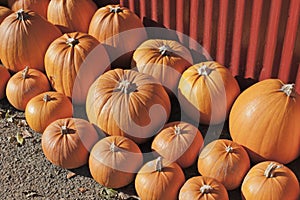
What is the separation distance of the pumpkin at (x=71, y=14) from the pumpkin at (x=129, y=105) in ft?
3.52

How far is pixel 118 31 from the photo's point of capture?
507cm

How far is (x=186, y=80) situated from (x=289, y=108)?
989 millimetres

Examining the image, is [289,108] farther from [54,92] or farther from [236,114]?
[54,92]

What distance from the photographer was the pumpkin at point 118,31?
5074 millimetres

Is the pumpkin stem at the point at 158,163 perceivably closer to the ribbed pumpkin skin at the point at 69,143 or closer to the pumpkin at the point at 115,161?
the pumpkin at the point at 115,161

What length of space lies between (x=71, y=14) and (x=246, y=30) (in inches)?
75.4

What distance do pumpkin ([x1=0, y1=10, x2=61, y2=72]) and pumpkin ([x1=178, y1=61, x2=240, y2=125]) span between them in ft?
4.91

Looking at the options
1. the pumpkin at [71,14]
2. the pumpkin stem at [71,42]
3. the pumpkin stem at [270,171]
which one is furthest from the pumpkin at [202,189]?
the pumpkin at [71,14]

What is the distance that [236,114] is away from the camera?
4.27 meters

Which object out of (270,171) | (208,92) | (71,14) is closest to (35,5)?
(71,14)

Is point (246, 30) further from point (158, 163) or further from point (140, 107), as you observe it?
point (158, 163)

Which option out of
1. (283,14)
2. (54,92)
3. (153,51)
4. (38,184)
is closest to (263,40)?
(283,14)

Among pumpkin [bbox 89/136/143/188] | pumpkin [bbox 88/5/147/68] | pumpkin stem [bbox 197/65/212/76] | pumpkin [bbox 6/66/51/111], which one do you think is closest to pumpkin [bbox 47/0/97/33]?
pumpkin [bbox 88/5/147/68]

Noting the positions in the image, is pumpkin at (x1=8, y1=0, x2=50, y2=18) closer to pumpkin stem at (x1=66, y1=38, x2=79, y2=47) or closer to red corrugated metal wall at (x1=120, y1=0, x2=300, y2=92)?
pumpkin stem at (x1=66, y1=38, x2=79, y2=47)
